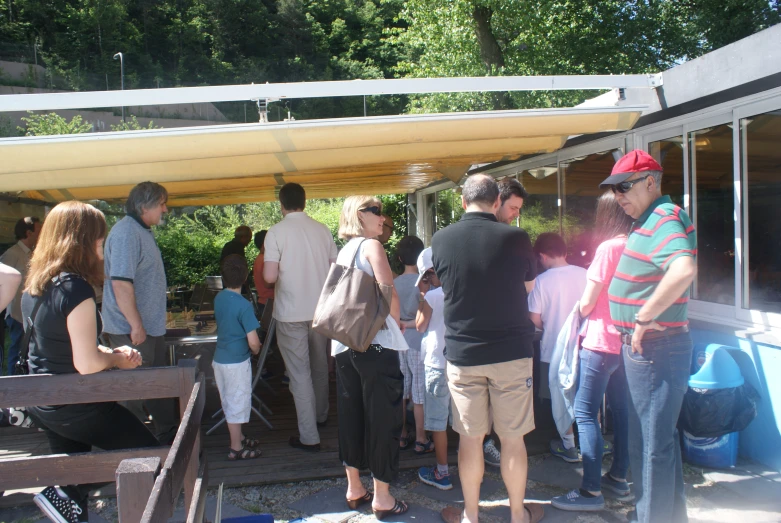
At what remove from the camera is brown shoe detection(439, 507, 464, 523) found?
2914mm

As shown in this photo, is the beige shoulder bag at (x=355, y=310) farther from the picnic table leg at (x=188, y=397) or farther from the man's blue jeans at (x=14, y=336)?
the man's blue jeans at (x=14, y=336)

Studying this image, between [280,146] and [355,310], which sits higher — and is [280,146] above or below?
above

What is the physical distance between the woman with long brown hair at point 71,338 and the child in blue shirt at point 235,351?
1.18m

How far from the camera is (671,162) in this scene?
4281 millimetres

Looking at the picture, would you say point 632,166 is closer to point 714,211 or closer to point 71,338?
point 714,211

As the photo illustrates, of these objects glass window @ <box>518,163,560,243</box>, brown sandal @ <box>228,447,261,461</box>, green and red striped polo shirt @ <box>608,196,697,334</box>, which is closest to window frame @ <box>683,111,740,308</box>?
green and red striped polo shirt @ <box>608,196,697,334</box>

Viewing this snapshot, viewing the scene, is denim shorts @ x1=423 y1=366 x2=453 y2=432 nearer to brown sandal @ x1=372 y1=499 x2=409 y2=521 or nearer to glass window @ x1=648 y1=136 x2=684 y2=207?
brown sandal @ x1=372 y1=499 x2=409 y2=521

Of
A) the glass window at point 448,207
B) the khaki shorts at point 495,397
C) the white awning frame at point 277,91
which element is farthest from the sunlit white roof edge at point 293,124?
the glass window at point 448,207

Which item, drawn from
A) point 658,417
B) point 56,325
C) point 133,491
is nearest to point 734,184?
point 658,417

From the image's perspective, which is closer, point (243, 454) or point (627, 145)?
point (243, 454)

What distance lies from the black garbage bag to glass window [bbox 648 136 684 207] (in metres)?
1.56

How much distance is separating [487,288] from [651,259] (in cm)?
72

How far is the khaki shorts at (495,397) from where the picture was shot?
2.61 m

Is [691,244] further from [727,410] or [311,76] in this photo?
[311,76]
